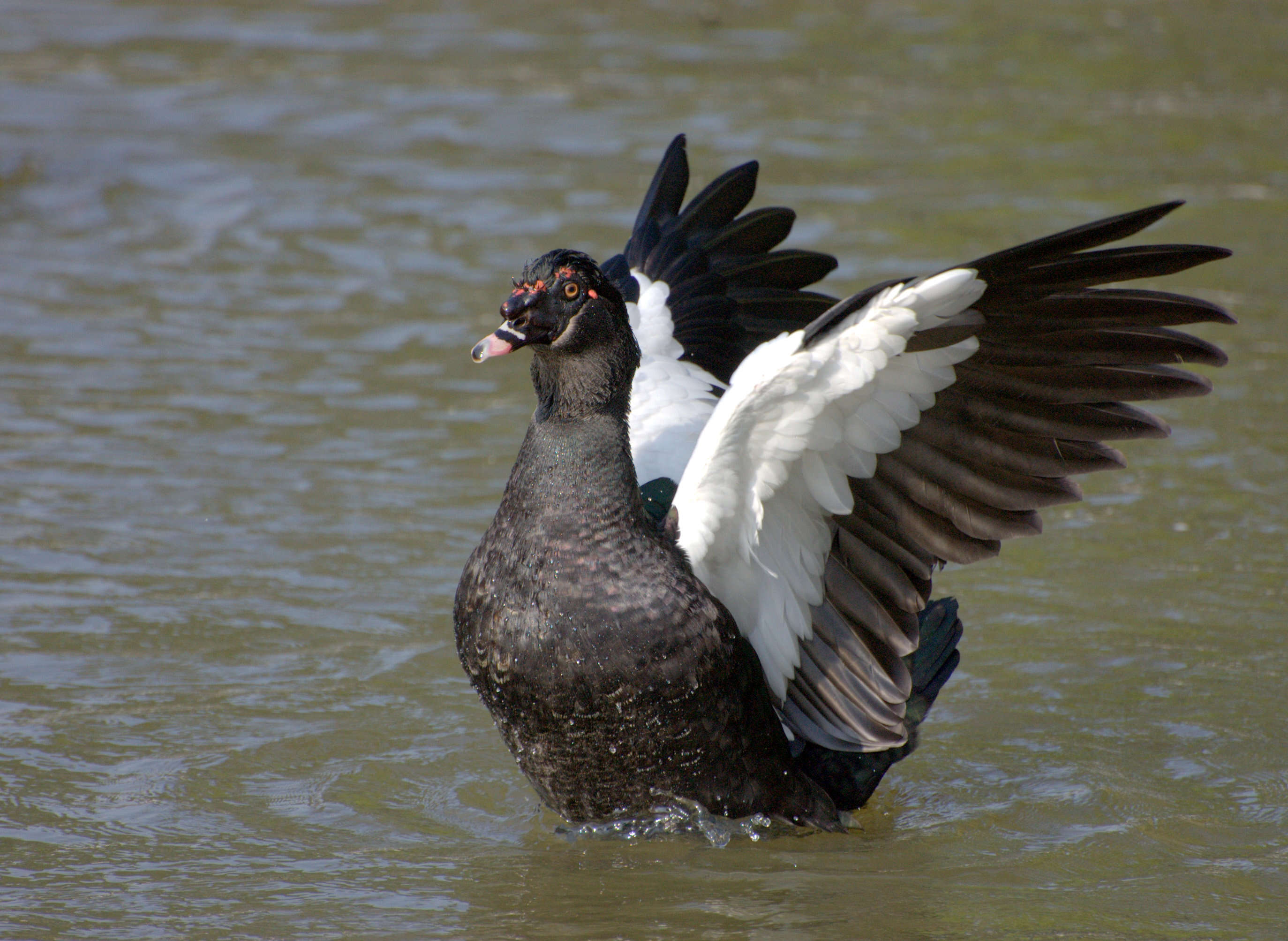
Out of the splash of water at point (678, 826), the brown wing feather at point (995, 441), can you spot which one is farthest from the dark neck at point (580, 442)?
the splash of water at point (678, 826)

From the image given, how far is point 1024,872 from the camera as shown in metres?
4.47

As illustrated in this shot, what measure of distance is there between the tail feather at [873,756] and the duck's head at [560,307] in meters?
1.39

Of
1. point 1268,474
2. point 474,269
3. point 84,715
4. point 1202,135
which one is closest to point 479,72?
point 474,269

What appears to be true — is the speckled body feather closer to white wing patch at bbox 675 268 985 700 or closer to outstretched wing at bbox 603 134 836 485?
white wing patch at bbox 675 268 985 700

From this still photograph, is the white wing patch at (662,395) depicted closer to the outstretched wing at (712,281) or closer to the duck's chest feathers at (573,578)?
the outstretched wing at (712,281)

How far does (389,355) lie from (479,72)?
6.25m

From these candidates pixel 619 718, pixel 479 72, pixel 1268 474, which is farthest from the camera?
pixel 479 72

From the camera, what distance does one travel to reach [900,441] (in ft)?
14.1

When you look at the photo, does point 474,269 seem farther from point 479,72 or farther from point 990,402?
point 990,402

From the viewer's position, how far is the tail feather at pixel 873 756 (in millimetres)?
4898

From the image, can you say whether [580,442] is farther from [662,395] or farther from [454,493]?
[454,493]

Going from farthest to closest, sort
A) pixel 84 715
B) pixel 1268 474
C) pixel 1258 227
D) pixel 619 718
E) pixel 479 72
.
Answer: pixel 479 72
pixel 1258 227
pixel 1268 474
pixel 84 715
pixel 619 718

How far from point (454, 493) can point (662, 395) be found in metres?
1.91

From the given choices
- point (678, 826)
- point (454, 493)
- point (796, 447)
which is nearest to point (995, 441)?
point (796, 447)
